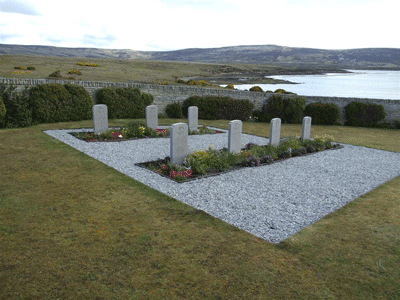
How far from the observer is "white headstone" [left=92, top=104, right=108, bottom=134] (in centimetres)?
1307

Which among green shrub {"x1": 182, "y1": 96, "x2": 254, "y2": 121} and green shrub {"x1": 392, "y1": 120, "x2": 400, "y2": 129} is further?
green shrub {"x1": 182, "y1": 96, "x2": 254, "y2": 121}

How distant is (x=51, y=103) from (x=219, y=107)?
1080cm

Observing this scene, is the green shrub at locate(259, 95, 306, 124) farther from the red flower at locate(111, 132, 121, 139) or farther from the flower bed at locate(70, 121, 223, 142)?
the red flower at locate(111, 132, 121, 139)

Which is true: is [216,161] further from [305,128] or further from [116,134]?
[305,128]

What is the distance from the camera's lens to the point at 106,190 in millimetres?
7113

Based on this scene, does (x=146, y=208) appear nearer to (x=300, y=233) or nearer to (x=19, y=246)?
(x=19, y=246)

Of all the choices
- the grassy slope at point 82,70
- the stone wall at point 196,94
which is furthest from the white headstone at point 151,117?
the grassy slope at point 82,70

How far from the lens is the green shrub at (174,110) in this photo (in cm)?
2123

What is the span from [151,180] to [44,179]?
2607mm

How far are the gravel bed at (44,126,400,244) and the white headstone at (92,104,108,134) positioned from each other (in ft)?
3.48

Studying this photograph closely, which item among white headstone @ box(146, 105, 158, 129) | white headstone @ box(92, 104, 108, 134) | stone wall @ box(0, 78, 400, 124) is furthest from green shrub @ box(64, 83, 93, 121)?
white headstone @ box(146, 105, 158, 129)

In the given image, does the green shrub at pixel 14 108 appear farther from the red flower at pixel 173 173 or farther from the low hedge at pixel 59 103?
the red flower at pixel 173 173

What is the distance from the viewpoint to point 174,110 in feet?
69.7

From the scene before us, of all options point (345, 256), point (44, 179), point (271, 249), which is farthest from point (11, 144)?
point (345, 256)
